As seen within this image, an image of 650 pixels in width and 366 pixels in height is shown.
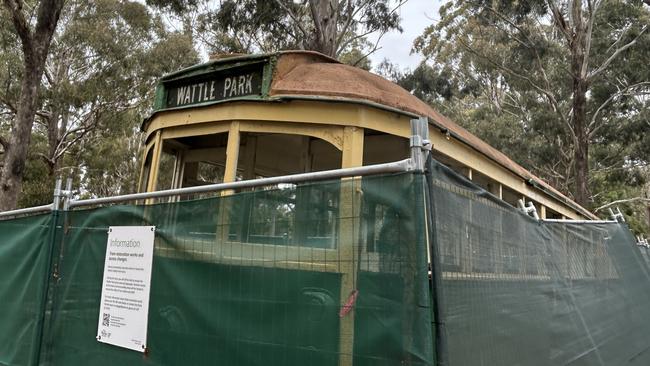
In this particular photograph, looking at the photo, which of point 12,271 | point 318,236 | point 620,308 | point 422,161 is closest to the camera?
point 422,161

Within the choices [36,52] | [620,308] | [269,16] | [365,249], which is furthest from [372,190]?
[269,16]

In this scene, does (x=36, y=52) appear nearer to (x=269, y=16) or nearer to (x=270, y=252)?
(x=269, y=16)

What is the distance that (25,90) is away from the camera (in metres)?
11.0

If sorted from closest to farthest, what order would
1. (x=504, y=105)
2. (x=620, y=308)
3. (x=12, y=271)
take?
(x=12, y=271)
(x=620, y=308)
(x=504, y=105)

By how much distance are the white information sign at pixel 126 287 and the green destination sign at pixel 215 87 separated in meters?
1.76

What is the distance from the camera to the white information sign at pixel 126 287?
11.0 feet

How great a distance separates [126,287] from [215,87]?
7.34 feet

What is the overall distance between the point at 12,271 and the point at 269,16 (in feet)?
46.3

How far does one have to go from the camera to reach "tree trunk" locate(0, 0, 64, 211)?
10781mm

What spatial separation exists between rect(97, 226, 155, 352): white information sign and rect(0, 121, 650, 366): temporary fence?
66mm

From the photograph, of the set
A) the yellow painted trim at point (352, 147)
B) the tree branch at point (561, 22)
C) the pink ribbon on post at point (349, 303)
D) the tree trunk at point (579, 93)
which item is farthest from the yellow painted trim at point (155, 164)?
the tree branch at point (561, 22)

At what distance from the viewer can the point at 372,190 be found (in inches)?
97.3

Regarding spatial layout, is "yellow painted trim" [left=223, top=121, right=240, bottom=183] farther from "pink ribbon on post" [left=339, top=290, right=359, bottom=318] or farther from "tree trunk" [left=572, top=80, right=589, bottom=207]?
"tree trunk" [left=572, top=80, right=589, bottom=207]

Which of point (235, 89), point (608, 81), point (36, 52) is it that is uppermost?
point (608, 81)
